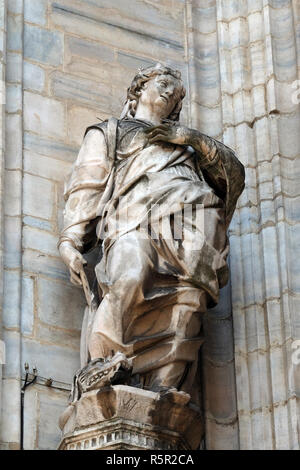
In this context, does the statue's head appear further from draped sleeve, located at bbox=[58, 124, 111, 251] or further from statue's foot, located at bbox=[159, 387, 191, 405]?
statue's foot, located at bbox=[159, 387, 191, 405]

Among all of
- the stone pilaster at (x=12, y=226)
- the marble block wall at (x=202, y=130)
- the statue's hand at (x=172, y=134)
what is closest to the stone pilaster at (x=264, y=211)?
the marble block wall at (x=202, y=130)

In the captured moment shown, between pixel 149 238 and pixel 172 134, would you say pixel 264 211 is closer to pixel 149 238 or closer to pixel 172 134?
pixel 172 134

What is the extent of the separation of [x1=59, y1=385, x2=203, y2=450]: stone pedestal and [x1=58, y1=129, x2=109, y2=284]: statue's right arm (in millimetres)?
766

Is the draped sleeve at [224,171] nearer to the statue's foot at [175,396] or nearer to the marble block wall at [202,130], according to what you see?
the marble block wall at [202,130]

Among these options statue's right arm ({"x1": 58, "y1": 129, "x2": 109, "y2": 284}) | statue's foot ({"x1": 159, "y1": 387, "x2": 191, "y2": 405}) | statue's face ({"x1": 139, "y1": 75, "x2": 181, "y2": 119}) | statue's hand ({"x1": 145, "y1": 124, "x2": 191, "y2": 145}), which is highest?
statue's face ({"x1": 139, "y1": 75, "x2": 181, "y2": 119})

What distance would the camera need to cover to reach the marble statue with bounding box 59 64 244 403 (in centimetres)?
820

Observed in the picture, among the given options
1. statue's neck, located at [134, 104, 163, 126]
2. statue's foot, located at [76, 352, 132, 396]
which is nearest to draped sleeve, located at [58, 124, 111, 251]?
statue's neck, located at [134, 104, 163, 126]

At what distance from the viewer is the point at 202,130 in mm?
9695

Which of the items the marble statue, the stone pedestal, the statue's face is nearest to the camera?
the stone pedestal

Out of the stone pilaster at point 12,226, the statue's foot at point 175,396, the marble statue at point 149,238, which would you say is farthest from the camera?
the stone pilaster at point 12,226

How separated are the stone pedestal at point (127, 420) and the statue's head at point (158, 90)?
1664mm

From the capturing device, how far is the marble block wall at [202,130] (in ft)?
28.2

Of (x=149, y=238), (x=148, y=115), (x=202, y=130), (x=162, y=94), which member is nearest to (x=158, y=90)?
(x=162, y=94)

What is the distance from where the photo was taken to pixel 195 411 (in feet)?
26.6
